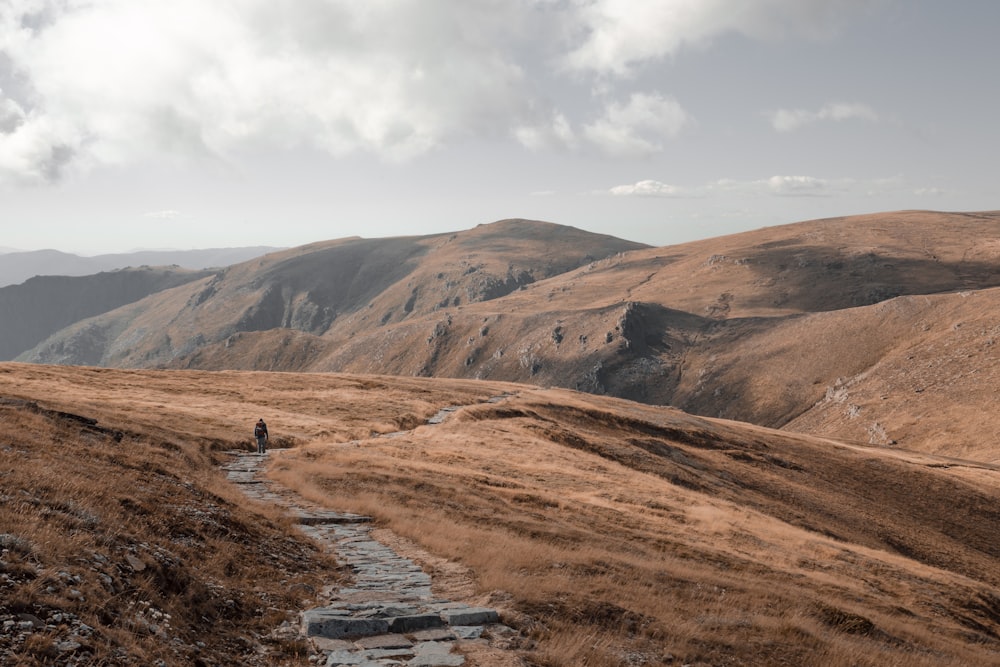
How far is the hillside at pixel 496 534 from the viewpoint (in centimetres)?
1110

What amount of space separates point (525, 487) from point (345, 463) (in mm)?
9596

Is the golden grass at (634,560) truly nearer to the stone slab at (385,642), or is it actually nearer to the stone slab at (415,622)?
the stone slab at (415,622)

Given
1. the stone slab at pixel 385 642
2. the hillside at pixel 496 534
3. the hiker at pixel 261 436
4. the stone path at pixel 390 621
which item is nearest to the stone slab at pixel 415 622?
the stone path at pixel 390 621

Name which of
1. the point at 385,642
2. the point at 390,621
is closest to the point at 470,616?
the point at 390,621

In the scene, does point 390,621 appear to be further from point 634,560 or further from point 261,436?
point 261,436

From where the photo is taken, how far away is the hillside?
11.1 meters

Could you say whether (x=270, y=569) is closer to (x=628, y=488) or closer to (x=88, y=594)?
(x=88, y=594)

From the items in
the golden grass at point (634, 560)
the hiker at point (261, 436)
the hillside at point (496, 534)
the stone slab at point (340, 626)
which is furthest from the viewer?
the hiker at point (261, 436)

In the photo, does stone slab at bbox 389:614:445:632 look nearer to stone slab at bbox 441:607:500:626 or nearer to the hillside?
stone slab at bbox 441:607:500:626

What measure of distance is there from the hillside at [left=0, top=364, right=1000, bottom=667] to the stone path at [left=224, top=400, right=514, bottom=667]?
671 millimetres

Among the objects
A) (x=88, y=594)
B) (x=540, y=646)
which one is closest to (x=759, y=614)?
(x=540, y=646)

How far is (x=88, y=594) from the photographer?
959 centimetres

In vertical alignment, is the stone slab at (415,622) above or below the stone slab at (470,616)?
above

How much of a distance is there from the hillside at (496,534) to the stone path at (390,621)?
2.20 feet
